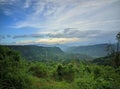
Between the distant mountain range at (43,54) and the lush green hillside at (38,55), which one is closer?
the lush green hillside at (38,55)

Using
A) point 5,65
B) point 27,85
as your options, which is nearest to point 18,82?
point 27,85

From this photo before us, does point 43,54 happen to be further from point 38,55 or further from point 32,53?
point 38,55

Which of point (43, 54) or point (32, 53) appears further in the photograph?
point (43, 54)

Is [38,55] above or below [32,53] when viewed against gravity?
below

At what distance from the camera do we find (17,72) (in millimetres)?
5039

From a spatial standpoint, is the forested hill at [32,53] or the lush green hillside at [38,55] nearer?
the lush green hillside at [38,55]

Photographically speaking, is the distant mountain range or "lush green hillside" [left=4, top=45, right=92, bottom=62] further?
the distant mountain range

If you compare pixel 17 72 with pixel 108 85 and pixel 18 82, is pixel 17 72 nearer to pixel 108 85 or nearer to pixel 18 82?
pixel 18 82

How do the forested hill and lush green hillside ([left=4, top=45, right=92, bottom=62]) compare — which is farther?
the forested hill

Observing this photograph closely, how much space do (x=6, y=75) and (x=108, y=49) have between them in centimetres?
1674

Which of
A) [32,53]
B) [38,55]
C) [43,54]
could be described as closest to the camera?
[38,55]

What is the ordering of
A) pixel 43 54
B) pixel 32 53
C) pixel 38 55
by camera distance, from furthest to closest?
pixel 43 54, pixel 32 53, pixel 38 55

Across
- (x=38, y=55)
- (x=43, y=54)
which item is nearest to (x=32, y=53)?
(x=38, y=55)

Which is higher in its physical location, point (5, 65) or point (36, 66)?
point (5, 65)
